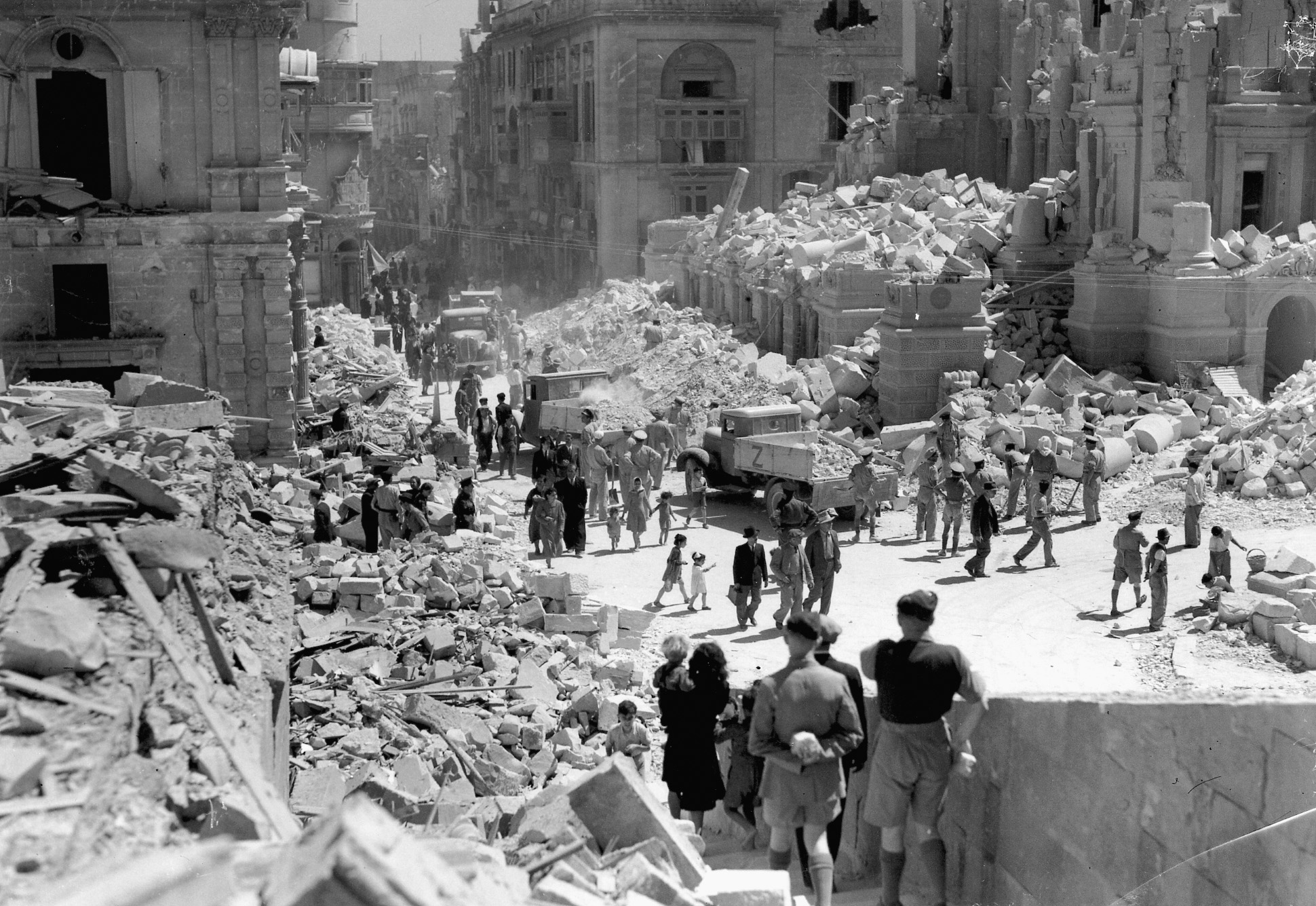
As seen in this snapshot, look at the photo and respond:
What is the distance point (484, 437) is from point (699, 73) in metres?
28.3

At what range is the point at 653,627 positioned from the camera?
1596cm

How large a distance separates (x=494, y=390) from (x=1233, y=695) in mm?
28053

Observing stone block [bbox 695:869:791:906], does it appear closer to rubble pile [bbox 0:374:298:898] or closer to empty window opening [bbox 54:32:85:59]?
rubble pile [bbox 0:374:298:898]

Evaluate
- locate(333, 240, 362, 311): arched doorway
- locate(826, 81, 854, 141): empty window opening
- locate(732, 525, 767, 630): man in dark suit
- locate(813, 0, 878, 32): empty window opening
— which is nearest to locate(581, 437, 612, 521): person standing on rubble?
locate(732, 525, 767, 630): man in dark suit

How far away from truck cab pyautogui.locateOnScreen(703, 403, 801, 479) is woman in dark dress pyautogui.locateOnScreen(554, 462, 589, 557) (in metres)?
3.15

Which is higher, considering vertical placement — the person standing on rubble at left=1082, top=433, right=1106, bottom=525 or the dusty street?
the person standing on rubble at left=1082, top=433, right=1106, bottom=525

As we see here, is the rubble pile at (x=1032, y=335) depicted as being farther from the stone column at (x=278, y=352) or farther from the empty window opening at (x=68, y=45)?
the empty window opening at (x=68, y=45)

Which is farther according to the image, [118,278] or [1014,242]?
[1014,242]

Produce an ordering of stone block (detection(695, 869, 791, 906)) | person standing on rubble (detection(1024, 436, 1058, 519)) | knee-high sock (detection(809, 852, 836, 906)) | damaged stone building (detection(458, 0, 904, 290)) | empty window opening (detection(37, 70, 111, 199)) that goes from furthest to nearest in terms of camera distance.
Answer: damaged stone building (detection(458, 0, 904, 290)) < empty window opening (detection(37, 70, 111, 199)) < person standing on rubble (detection(1024, 436, 1058, 519)) < knee-high sock (detection(809, 852, 836, 906)) < stone block (detection(695, 869, 791, 906))

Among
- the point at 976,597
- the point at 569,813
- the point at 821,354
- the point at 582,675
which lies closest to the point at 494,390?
the point at 821,354

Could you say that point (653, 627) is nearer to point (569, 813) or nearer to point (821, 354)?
point (569, 813)

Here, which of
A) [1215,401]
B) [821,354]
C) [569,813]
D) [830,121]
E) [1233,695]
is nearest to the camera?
[1233,695]

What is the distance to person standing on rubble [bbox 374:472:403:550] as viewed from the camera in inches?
681

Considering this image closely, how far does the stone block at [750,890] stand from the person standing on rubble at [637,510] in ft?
42.3
